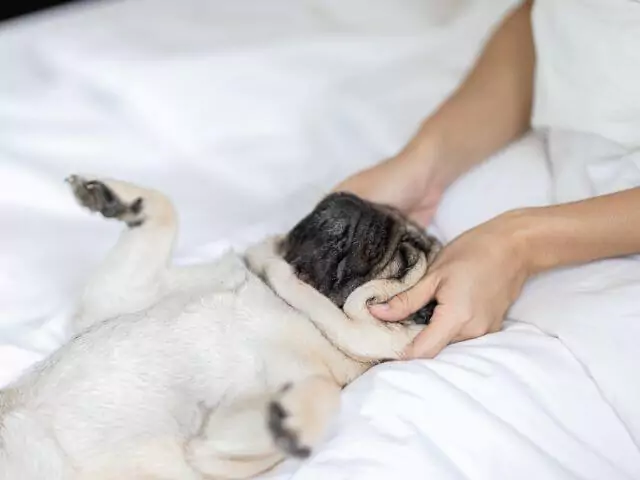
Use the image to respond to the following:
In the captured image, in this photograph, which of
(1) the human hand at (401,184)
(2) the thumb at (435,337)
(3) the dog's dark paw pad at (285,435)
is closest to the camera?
(3) the dog's dark paw pad at (285,435)

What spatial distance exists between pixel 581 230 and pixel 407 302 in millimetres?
215

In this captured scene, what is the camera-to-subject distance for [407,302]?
3.36ft

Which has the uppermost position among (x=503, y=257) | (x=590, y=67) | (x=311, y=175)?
(x=590, y=67)

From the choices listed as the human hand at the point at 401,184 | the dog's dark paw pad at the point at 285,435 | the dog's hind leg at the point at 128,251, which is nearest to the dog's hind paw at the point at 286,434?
the dog's dark paw pad at the point at 285,435

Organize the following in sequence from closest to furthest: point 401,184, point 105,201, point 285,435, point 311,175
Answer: point 285,435 < point 105,201 < point 401,184 < point 311,175

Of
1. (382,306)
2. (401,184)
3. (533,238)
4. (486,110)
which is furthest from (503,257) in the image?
(486,110)

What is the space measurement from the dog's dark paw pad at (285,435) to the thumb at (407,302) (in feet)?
0.59

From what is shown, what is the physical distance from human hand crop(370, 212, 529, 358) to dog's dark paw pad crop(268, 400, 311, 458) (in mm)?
181

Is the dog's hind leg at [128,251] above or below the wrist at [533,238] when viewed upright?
below

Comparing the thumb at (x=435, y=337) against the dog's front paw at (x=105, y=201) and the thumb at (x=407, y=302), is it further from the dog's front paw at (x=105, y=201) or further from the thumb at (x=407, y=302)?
the dog's front paw at (x=105, y=201)

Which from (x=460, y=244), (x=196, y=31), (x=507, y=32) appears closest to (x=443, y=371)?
(x=460, y=244)

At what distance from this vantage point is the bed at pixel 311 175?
2.97ft

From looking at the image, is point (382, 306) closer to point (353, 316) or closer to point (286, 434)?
point (353, 316)

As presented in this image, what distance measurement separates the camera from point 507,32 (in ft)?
4.58
